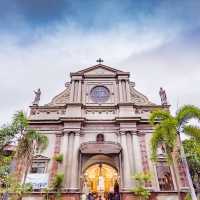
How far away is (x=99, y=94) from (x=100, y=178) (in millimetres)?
7819

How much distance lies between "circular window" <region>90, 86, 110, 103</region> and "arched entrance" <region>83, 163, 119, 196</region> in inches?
236

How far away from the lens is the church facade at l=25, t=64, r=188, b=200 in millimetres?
17141

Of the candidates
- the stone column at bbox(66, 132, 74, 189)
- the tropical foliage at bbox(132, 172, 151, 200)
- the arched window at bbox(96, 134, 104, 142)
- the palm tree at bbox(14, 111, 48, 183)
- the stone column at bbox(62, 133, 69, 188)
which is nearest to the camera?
the palm tree at bbox(14, 111, 48, 183)

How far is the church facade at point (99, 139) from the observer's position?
17141 mm

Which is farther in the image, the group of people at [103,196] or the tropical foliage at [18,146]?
the group of people at [103,196]

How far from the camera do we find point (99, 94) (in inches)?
892

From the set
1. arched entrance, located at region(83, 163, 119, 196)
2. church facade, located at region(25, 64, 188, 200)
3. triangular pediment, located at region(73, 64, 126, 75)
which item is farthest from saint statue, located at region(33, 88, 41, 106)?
arched entrance, located at region(83, 163, 119, 196)

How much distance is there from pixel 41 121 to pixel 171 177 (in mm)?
11551

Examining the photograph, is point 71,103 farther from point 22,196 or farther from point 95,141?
point 22,196

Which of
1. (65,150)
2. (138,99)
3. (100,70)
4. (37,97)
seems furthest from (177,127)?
(37,97)

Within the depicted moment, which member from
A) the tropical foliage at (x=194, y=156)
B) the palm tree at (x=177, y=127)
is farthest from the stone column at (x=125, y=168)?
the palm tree at (x=177, y=127)

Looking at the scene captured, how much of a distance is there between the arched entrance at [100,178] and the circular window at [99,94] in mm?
5990

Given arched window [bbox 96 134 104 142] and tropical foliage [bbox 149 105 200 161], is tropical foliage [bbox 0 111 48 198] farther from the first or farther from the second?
tropical foliage [bbox 149 105 200 161]

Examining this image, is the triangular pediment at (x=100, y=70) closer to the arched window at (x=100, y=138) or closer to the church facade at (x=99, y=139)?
the church facade at (x=99, y=139)
